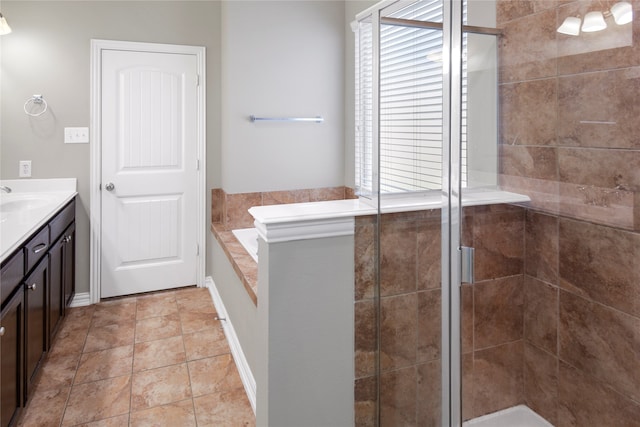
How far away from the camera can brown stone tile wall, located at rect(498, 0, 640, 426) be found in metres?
1.35

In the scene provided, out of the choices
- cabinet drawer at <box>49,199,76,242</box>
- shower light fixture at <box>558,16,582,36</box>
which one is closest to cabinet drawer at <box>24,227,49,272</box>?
cabinet drawer at <box>49,199,76,242</box>

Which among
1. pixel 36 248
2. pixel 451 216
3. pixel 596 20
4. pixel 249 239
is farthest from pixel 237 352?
pixel 596 20

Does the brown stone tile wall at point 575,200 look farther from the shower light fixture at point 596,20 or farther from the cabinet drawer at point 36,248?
the cabinet drawer at point 36,248

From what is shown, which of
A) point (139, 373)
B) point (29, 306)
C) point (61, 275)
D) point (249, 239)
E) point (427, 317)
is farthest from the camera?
point (249, 239)

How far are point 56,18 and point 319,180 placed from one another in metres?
2.17

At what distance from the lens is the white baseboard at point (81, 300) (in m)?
3.24

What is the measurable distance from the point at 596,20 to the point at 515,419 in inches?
53.2

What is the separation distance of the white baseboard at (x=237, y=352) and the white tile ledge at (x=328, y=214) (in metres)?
1.04

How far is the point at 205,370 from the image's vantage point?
238 centimetres

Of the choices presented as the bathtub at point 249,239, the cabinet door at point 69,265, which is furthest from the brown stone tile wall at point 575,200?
the cabinet door at point 69,265

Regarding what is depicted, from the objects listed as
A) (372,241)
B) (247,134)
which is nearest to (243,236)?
(247,134)

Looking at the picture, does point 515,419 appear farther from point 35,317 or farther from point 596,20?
point 35,317

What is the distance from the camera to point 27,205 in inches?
108

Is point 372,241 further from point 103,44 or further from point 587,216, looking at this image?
point 103,44
